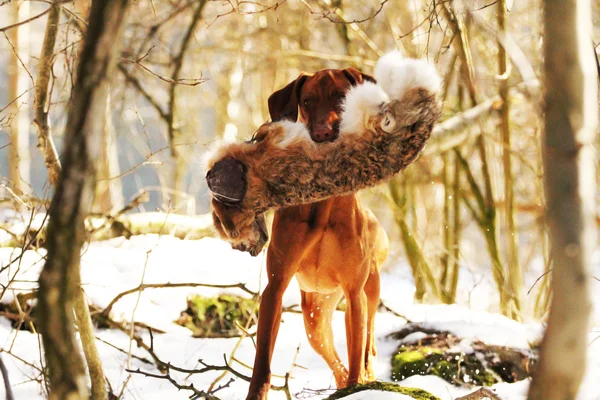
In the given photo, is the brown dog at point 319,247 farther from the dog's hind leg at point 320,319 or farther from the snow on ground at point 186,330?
the snow on ground at point 186,330

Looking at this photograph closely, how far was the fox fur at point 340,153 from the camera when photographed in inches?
104

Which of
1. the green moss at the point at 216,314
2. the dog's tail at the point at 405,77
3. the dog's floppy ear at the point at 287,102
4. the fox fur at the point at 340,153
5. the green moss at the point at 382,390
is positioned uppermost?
the dog's floppy ear at the point at 287,102

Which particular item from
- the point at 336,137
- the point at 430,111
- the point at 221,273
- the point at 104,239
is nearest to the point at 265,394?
the point at 336,137

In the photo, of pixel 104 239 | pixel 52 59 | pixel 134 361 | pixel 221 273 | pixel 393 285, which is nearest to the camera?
pixel 52 59

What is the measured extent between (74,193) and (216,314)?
371 cm

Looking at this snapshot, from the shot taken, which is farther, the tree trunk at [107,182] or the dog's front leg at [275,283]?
the tree trunk at [107,182]

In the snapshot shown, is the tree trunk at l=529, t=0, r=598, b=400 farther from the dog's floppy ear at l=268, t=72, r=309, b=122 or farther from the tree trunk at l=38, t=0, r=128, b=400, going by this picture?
the dog's floppy ear at l=268, t=72, r=309, b=122

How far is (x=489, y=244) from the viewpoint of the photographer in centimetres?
709

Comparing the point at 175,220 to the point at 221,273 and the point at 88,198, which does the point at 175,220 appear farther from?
the point at 88,198

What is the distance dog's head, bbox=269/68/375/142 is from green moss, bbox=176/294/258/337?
225cm

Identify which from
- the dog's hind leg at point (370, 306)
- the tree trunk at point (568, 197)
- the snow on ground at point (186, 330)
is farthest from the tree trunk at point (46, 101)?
the tree trunk at point (568, 197)

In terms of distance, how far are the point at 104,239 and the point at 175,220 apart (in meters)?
0.68

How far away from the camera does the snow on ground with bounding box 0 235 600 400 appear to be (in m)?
3.94

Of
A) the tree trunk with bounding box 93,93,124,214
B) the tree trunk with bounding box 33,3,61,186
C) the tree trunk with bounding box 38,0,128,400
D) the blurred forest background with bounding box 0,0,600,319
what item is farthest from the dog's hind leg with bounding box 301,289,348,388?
the tree trunk with bounding box 93,93,124,214
